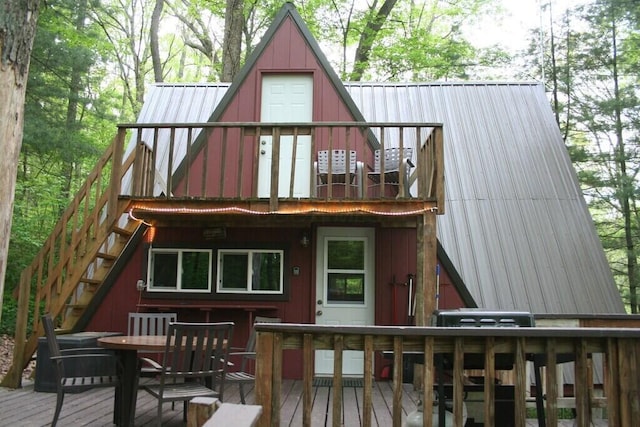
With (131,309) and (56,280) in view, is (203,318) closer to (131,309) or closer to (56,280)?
(131,309)

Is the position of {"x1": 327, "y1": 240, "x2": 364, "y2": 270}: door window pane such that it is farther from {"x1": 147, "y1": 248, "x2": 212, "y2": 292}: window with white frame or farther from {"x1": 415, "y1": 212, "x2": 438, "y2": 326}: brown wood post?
{"x1": 147, "y1": 248, "x2": 212, "y2": 292}: window with white frame

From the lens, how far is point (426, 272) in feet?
21.3

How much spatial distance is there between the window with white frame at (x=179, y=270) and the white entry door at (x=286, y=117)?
Answer: 57.7 inches

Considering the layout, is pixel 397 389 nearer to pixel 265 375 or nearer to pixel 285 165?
pixel 265 375

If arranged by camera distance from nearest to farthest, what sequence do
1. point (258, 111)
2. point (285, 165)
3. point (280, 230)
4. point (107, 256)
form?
point (107, 256), point (280, 230), point (285, 165), point (258, 111)

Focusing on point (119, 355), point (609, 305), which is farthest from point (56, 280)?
point (609, 305)

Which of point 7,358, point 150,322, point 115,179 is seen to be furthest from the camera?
point 7,358

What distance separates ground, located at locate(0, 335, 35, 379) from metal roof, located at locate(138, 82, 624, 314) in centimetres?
468

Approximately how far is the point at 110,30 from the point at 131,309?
16.3m

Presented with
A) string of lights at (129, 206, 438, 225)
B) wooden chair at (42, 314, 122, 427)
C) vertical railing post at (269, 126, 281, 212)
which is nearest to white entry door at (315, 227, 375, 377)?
string of lights at (129, 206, 438, 225)

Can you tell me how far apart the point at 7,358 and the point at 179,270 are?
160 inches

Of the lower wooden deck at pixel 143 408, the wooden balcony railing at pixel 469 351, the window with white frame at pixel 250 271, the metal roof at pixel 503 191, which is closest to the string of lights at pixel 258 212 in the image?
the window with white frame at pixel 250 271

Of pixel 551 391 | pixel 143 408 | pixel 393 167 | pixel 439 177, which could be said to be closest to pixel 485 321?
pixel 551 391

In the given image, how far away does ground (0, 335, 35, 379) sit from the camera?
7855 mm
